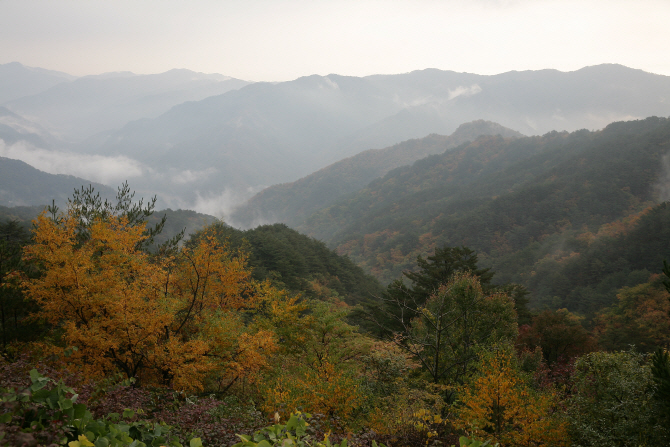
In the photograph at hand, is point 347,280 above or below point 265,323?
below

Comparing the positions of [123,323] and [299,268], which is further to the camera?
[299,268]

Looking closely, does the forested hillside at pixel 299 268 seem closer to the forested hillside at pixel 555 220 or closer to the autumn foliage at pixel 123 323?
the autumn foliage at pixel 123 323

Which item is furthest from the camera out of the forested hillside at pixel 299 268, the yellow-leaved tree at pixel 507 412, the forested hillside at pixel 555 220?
the forested hillside at pixel 555 220

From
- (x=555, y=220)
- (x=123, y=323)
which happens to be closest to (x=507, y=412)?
(x=123, y=323)

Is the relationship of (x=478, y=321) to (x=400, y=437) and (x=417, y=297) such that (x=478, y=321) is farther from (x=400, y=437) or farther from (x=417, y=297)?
(x=417, y=297)

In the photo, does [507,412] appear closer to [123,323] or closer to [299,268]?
[123,323]

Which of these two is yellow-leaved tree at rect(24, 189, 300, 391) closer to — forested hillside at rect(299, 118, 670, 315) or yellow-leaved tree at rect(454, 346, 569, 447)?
yellow-leaved tree at rect(454, 346, 569, 447)

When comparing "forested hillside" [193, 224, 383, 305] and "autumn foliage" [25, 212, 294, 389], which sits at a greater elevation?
"autumn foliage" [25, 212, 294, 389]

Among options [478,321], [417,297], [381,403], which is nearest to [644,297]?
[417,297]

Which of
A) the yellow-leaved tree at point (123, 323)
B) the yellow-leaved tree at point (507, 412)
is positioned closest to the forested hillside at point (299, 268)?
the yellow-leaved tree at point (123, 323)

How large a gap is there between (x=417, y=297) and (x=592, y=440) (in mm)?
24210

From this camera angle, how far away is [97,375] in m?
10.6

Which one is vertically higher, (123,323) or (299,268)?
(123,323)

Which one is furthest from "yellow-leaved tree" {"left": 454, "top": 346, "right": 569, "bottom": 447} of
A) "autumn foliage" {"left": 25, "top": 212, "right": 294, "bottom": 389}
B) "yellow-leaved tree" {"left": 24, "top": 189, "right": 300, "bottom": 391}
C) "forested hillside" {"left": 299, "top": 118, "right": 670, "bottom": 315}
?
"forested hillside" {"left": 299, "top": 118, "right": 670, "bottom": 315}
